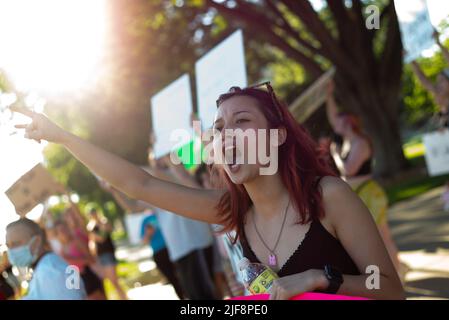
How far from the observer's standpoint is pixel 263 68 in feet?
103

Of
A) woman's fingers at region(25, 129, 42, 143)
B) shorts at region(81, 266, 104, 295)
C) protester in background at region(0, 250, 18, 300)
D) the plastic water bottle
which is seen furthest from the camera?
shorts at region(81, 266, 104, 295)

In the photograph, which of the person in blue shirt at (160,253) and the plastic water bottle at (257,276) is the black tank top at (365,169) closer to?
the person in blue shirt at (160,253)

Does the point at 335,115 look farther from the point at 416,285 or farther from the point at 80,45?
the point at 80,45

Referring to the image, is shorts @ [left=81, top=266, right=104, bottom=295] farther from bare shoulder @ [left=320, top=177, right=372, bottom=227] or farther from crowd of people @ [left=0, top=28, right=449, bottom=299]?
bare shoulder @ [left=320, top=177, right=372, bottom=227]

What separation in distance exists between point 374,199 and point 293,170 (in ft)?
11.2

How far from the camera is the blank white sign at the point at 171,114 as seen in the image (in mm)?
5016

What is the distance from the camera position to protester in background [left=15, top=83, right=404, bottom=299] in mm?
2125

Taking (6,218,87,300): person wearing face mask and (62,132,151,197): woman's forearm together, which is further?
(6,218,87,300): person wearing face mask

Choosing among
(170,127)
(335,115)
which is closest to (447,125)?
(335,115)

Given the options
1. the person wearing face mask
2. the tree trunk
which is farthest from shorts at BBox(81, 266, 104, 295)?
the tree trunk

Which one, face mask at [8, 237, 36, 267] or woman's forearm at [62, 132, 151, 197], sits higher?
woman's forearm at [62, 132, 151, 197]

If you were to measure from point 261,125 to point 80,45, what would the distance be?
1117cm

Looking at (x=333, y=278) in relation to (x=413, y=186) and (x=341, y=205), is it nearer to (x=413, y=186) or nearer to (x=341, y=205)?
(x=341, y=205)

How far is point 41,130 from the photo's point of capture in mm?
2301
